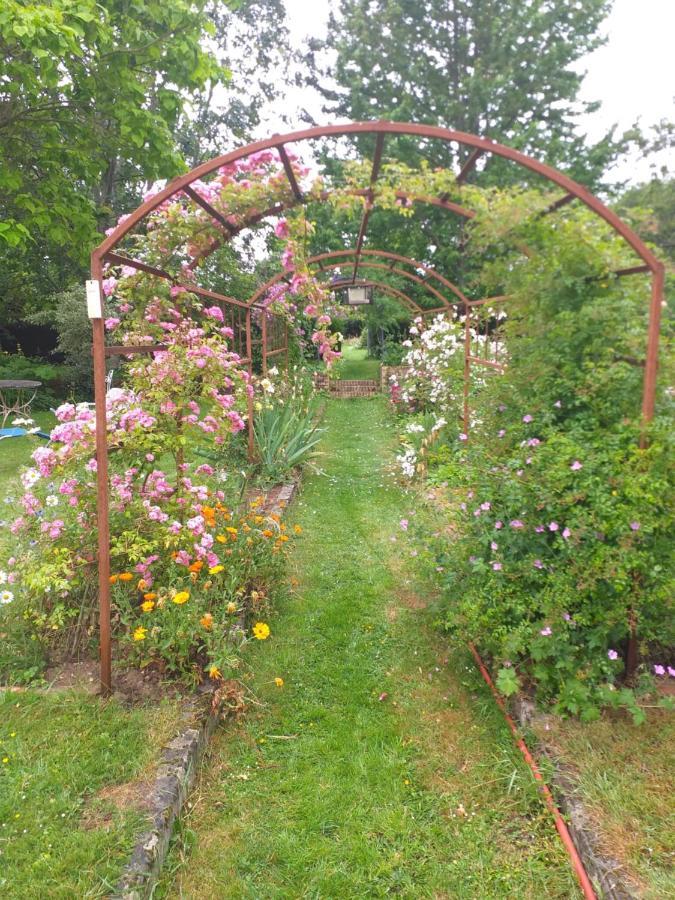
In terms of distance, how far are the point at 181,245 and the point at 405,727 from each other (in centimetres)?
263

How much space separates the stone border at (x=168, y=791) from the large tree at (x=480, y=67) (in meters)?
11.1

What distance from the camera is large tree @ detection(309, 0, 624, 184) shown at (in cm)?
1073

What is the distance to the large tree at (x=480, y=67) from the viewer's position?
10.7 metres

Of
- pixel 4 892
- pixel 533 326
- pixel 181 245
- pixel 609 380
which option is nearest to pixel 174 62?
pixel 181 245

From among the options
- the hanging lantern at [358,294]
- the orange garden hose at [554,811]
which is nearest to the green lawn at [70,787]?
the orange garden hose at [554,811]

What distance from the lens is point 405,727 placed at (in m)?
2.33

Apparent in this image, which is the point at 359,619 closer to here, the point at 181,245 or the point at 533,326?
the point at 533,326

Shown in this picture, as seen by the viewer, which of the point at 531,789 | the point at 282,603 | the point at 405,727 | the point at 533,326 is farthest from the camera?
the point at 282,603

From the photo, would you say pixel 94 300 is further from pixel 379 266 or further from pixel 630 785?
pixel 379 266

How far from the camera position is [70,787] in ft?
5.97

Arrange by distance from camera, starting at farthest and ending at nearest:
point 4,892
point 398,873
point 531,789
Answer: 1. point 531,789
2. point 398,873
3. point 4,892

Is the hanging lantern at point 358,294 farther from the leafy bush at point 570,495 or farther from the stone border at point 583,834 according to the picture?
the stone border at point 583,834

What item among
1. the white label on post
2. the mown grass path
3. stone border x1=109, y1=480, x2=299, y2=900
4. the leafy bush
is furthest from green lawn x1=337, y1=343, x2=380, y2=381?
stone border x1=109, y1=480, x2=299, y2=900

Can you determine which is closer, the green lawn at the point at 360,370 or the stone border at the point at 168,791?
the stone border at the point at 168,791
